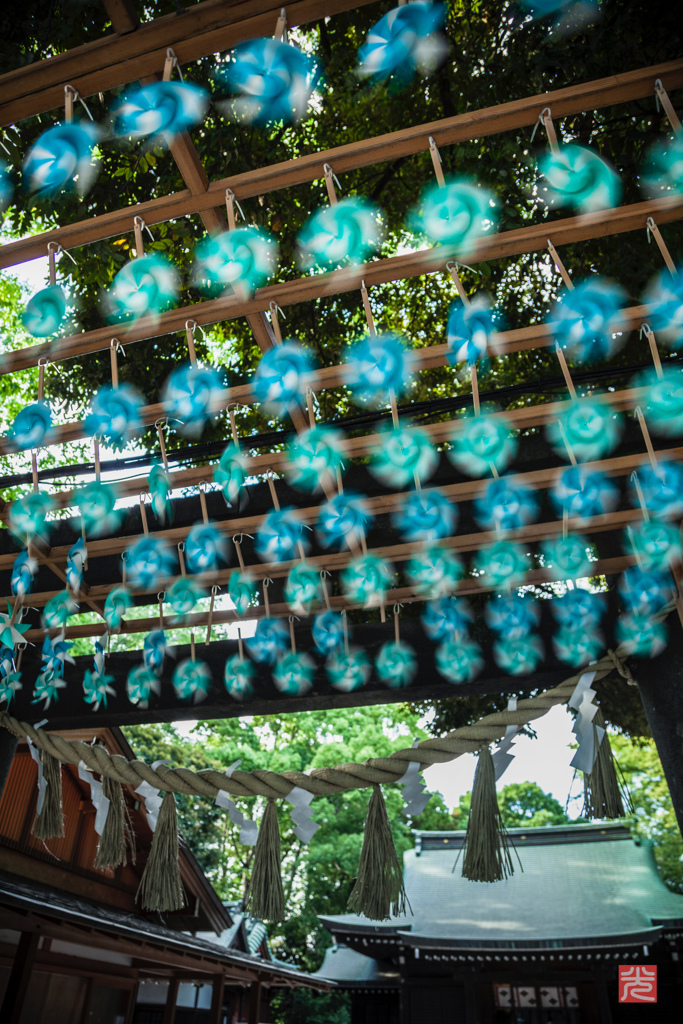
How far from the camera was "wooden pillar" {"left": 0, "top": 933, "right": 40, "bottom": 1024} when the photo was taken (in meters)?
4.81

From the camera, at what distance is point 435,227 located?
1.70 m

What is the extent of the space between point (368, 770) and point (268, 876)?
25.3 inches

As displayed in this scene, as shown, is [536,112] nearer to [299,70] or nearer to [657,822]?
[299,70]

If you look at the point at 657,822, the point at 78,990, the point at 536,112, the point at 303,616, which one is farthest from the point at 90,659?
the point at 657,822

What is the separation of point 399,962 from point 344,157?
35.6 ft

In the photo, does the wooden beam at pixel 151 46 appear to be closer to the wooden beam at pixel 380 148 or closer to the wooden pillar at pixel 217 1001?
the wooden beam at pixel 380 148

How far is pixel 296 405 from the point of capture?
2494 mm

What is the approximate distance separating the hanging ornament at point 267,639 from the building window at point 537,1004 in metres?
8.76

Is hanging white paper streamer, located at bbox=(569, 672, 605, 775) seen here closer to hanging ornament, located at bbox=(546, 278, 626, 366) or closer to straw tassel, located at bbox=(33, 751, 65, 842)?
hanging ornament, located at bbox=(546, 278, 626, 366)

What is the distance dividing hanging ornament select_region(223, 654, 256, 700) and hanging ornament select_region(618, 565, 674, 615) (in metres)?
1.86

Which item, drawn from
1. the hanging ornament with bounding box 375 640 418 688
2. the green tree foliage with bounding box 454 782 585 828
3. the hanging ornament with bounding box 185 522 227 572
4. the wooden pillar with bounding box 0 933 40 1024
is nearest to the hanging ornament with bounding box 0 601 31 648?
the hanging ornament with bounding box 185 522 227 572

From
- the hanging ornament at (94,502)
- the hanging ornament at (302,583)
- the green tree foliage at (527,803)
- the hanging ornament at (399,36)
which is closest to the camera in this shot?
the hanging ornament at (399,36)

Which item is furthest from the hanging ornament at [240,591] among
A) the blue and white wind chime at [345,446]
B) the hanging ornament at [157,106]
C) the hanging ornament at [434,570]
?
the hanging ornament at [157,106]

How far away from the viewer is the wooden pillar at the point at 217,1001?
8.02 m
